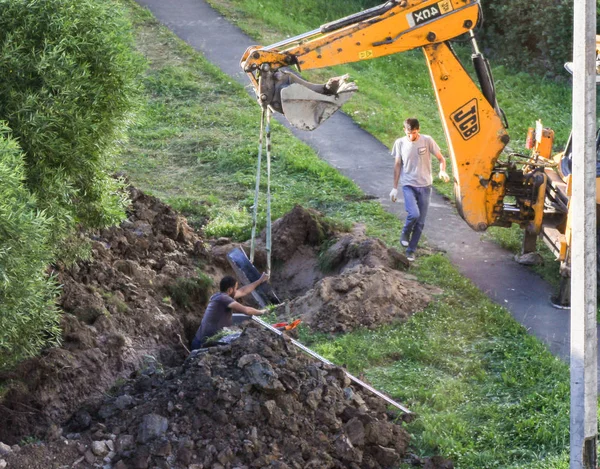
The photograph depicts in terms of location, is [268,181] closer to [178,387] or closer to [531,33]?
[178,387]

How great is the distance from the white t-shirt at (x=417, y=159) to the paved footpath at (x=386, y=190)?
3.68 feet

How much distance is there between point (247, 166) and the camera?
16812mm

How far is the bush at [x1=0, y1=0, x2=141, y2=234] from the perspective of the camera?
9383 mm

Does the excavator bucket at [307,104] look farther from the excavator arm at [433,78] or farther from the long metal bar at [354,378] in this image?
the long metal bar at [354,378]

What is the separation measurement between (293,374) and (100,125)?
9.94 ft

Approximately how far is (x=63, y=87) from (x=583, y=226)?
4.80m

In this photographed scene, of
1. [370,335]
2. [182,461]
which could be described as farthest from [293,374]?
[370,335]

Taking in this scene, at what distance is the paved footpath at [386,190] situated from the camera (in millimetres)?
Answer: 12320

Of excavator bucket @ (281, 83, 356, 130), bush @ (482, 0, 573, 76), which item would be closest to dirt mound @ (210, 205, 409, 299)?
excavator bucket @ (281, 83, 356, 130)

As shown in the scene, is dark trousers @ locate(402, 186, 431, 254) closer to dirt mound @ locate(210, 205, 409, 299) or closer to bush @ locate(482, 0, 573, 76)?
dirt mound @ locate(210, 205, 409, 299)

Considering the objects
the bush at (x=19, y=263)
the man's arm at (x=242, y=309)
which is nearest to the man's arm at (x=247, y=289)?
the man's arm at (x=242, y=309)

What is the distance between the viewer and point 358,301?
11875mm

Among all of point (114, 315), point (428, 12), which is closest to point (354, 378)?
point (114, 315)

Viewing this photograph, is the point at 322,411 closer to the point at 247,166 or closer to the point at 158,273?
the point at 158,273
